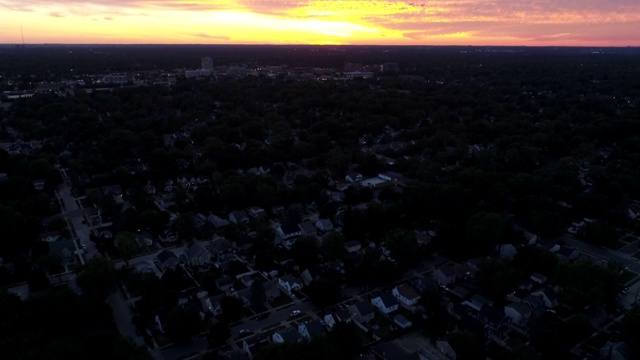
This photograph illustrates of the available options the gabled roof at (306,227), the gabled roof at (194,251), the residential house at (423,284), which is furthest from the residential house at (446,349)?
the gabled roof at (194,251)

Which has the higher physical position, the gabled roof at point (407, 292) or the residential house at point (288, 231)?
the residential house at point (288, 231)

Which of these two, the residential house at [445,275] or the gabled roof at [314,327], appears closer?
the gabled roof at [314,327]

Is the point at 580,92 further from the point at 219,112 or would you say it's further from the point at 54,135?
the point at 54,135

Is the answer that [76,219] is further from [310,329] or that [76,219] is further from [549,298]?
[549,298]

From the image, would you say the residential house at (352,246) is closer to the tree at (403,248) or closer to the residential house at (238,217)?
the tree at (403,248)

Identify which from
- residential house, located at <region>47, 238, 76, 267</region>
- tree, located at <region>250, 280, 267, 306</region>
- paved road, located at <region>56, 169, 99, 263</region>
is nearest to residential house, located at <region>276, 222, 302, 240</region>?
tree, located at <region>250, 280, 267, 306</region>

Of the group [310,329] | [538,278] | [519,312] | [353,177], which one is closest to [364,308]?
[310,329]
